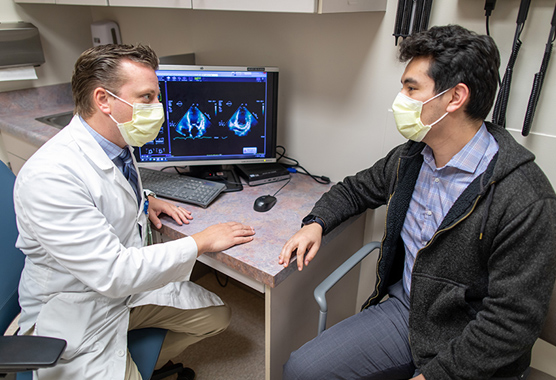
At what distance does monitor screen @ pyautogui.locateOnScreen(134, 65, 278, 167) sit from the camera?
1.52 meters

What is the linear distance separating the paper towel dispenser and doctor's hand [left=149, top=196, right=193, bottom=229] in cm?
135

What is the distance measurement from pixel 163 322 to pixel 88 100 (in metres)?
0.77

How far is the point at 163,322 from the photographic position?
137 cm

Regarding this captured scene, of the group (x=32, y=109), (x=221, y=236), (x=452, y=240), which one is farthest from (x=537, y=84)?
(x=32, y=109)

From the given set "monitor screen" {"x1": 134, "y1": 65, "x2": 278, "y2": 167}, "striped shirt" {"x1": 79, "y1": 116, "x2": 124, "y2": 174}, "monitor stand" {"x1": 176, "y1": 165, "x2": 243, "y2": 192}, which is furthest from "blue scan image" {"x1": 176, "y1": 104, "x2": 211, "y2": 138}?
"striped shirt" {"x1": 79, "y1": 116, "x2": 124, "y2": 174}

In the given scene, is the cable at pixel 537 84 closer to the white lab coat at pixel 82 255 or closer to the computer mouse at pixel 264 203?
the computer mouse at pixel 264 203

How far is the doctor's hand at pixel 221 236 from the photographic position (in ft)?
3.96

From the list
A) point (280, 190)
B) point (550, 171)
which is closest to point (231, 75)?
point (280, 190)

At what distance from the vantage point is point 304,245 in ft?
3.97

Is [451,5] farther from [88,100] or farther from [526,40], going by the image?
[88,100]

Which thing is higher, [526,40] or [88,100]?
[526,40]

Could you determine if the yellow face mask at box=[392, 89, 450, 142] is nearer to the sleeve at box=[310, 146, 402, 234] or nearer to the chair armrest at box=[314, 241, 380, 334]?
the sleeve at box=[310, 146, 402, 234]

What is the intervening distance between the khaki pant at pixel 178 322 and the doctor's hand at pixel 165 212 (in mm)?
298

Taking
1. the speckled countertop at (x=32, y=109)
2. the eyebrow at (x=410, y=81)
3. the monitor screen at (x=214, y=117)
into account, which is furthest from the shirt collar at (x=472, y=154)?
the speckled countertop at (x=32, y=109)
